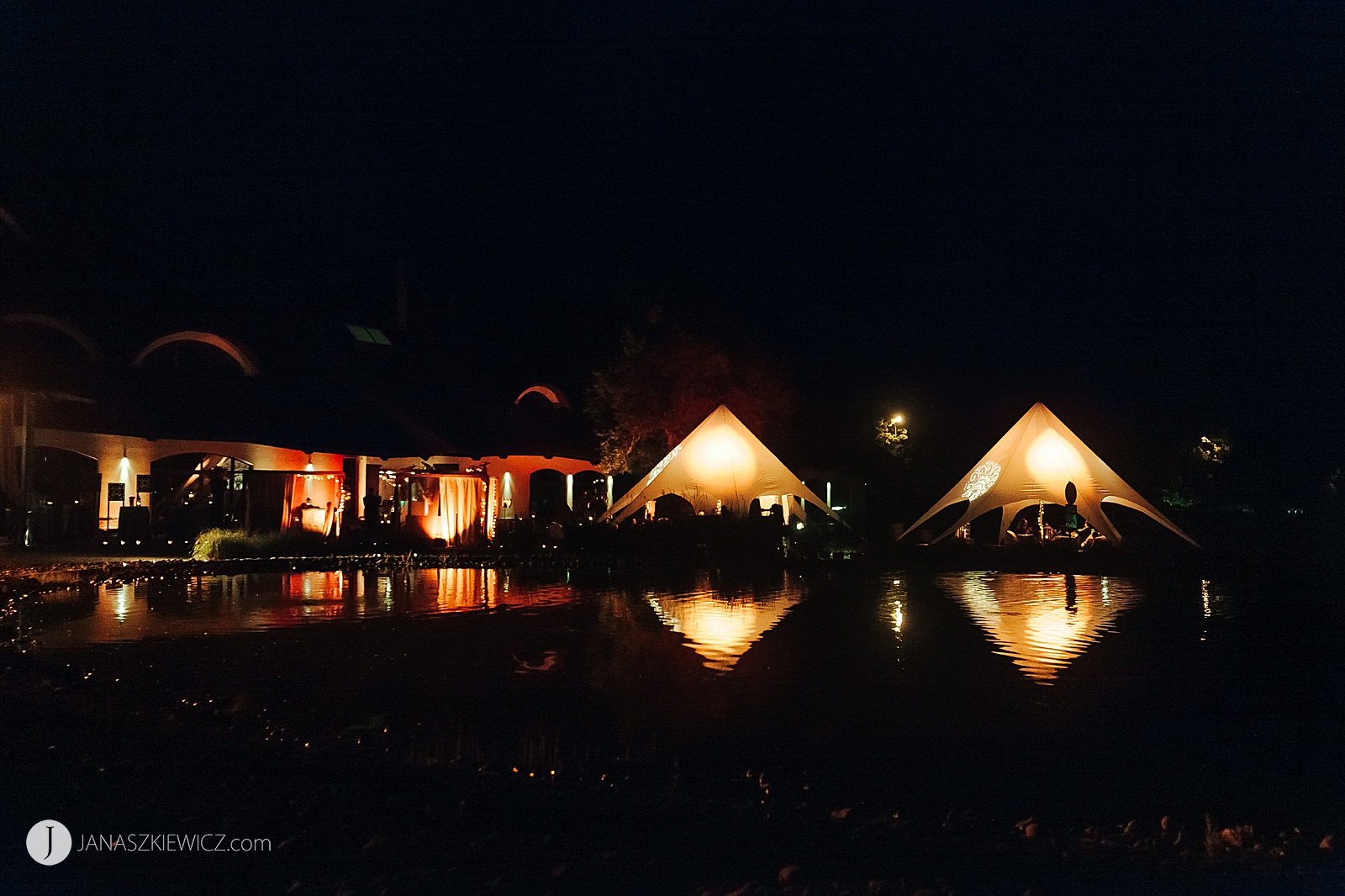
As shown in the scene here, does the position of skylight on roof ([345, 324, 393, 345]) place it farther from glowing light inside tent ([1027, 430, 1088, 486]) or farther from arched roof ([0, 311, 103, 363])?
glowing light inside tent ([1027, 430, 1088, 486])

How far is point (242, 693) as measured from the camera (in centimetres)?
647

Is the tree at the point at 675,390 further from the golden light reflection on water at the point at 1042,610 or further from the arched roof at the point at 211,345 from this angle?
the golden light reflection on water at the point at 1042,610

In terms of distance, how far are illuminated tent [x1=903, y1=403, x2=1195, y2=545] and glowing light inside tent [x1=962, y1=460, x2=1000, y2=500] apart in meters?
0.02

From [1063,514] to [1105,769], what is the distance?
68.8 feet

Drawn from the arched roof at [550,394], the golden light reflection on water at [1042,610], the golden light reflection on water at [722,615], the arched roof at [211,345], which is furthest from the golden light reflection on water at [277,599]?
the arched roof at [550,394]

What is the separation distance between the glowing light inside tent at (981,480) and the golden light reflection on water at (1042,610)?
3.29 metres

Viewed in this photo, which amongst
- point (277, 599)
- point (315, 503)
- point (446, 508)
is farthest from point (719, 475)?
point (277, 599)

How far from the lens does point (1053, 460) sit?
19.8 metres

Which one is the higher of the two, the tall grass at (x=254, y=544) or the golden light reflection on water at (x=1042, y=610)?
the tall grass at (x=254, y=544)

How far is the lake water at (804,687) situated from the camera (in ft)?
15.9

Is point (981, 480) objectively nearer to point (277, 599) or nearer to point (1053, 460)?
point (1053, 460)

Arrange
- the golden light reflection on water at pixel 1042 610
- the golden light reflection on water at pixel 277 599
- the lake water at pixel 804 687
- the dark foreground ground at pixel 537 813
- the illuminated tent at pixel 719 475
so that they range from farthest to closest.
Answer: the illuminated tent at pixel 719 475, the golden light reflection on water at pixel 277 599, the golden light reflection on water at pixel 1042 610, the lake water at pixel 804 687, the dark foreground ground at pixel 537 813

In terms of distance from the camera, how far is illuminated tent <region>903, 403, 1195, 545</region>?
63.9ft

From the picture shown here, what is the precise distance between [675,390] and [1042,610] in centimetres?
1606
